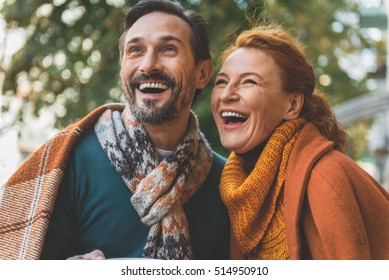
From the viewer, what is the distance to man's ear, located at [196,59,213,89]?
8.43ft

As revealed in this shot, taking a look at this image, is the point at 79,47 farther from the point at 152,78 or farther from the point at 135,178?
the point at 135,178

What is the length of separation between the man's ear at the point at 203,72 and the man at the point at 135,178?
0.09m

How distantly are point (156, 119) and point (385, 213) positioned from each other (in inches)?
37.2

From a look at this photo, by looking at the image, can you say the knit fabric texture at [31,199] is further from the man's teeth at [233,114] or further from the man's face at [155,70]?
the man's teeth at [233,114]

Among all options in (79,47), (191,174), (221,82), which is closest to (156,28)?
(221,82)

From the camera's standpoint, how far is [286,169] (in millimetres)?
2113

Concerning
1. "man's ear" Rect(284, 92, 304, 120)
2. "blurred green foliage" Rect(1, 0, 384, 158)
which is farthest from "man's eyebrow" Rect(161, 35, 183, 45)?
"blurred green foliage" Rect(1, 0, 384, 158)

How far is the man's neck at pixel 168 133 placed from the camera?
2.34 meters

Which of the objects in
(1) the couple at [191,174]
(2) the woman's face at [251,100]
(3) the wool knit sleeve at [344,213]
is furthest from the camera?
(2) the woman's face at [251,100]

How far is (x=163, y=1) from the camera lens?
2.44 m

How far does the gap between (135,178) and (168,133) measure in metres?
0.28

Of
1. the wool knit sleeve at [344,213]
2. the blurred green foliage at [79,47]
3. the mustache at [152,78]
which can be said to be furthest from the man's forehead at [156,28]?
the blurred green foliage at [79,47]

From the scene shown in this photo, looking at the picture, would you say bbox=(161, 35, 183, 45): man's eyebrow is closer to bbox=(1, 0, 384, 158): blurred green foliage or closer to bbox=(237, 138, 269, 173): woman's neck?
bbox=(237, 138, 269, 173): woman's neck
